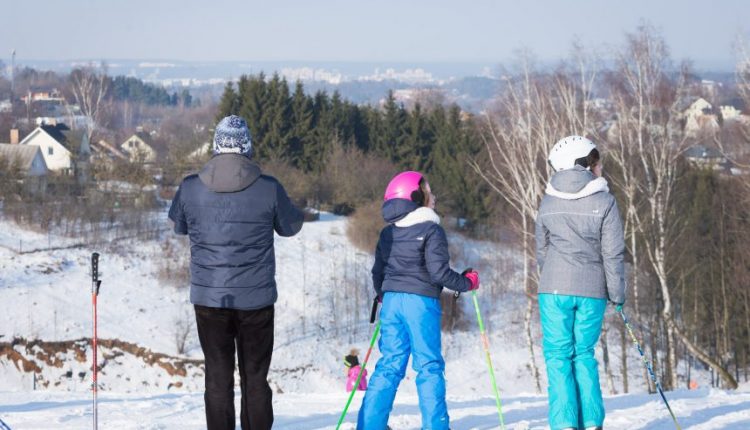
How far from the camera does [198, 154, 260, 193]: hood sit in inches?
178

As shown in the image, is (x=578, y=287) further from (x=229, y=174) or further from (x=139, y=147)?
(x=139, y=147)

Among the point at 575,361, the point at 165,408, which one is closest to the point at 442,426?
the point at 575,361

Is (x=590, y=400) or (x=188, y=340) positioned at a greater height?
(x=590, y=400)

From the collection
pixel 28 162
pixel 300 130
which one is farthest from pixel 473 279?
pixel 28 162

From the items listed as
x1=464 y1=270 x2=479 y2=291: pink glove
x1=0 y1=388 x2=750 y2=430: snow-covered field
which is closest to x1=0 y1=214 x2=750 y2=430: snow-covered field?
x1=0 y1=388 x2=750 y2=430: snow-covered field

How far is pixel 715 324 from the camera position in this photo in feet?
83.4

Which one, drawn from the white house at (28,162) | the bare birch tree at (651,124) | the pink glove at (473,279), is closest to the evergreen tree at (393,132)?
the white house at (28,162)

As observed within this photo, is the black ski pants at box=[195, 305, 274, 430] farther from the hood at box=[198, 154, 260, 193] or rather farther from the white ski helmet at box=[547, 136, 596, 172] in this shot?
the white ski helmet at box=[547, 136, 596, 172]

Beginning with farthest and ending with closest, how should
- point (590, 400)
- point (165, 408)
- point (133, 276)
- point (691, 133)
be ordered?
point (133, 276) → point (691, 133) → point (165, 408) → point (590, 400)

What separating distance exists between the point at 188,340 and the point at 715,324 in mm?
15110

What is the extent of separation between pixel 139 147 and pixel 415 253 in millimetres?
40644

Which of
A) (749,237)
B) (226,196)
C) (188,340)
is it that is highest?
(226,196)

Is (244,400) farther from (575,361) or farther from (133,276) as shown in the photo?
(133,276)

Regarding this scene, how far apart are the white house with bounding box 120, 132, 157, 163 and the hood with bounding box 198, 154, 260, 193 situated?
3251 cm
